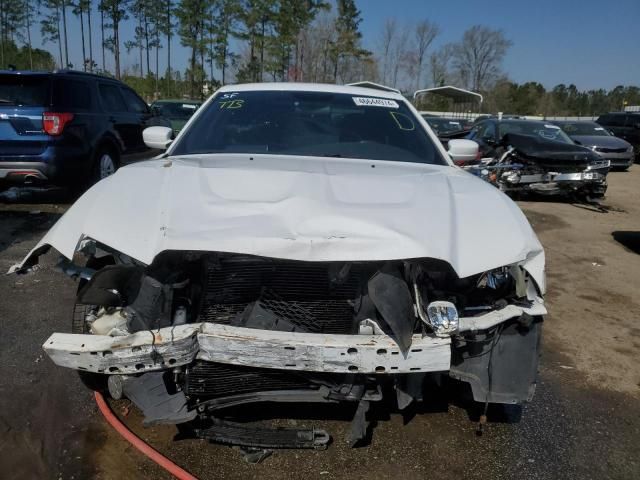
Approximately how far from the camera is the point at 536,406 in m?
2.90

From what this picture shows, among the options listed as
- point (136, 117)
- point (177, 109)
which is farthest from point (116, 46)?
point (136, 117)

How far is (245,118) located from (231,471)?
2187mm

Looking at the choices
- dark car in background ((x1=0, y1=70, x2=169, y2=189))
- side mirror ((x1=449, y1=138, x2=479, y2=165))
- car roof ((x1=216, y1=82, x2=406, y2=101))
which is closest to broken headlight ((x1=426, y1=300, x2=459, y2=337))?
side mirror ((x1=449, y1=138, x2=479, y2=165))

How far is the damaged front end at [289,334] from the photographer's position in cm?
198

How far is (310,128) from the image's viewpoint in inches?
135

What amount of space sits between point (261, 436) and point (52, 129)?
5962 mm

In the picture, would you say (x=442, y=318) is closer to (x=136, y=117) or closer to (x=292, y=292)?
(x=292, y=292)

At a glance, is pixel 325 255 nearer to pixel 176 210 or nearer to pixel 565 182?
pixel 176 210

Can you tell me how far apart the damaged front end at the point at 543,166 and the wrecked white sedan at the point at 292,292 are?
21.8ft

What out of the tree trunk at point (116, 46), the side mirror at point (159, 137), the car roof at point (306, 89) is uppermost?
the tree trunk at point (116, 46)

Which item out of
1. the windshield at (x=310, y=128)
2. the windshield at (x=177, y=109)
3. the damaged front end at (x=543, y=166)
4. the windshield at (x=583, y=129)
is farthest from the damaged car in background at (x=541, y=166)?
the windshield at (x=177, y=109)

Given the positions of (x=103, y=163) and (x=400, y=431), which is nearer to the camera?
(x=400, y=431)

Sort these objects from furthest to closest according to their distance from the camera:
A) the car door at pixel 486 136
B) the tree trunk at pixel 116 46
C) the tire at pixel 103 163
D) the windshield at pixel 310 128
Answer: the tree trunk at pixel 116 46 < the car door at pixel 486 136 < the tire at pixel 103 163 < the windshield at pixel 310 128

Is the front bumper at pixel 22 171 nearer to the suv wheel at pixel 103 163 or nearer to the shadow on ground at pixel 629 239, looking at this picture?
the suv wheel at pixel 103 163
